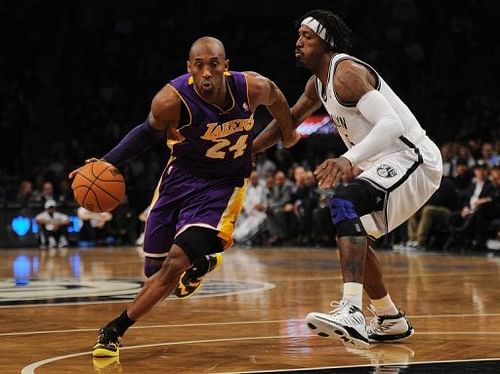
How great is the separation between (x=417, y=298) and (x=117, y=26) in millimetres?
15587

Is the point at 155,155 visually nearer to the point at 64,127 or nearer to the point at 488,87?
the point at 64,127

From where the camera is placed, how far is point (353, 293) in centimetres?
515

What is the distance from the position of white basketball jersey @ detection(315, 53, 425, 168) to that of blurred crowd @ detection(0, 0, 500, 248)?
8.60 meters

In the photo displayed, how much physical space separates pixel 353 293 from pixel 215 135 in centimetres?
112

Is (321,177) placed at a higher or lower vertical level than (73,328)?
higher

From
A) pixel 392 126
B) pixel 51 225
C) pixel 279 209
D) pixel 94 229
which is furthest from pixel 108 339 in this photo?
pixel 94 229

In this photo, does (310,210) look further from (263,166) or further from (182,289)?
(182,289)

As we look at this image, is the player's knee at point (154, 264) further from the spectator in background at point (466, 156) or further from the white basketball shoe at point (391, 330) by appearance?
the spectator in background at point (466, 156)

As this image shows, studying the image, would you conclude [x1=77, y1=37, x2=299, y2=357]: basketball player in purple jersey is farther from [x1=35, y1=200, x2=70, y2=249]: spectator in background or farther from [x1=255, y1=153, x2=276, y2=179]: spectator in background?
[x1=255, y1=153, x2=276, y2=179]: spectator in background

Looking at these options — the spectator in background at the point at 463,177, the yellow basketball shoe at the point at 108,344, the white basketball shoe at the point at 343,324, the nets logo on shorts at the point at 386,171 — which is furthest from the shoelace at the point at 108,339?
the spectator in background at the point at 463,177

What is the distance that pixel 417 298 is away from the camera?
811 centimetres

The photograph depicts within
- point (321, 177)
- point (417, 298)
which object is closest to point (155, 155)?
point (417, 298)

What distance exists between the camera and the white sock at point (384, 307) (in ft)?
19.0

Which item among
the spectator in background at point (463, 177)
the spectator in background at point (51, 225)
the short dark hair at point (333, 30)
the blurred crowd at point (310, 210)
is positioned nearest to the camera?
the short dark hair at point (333, 30)
